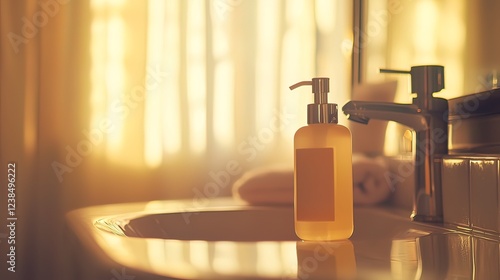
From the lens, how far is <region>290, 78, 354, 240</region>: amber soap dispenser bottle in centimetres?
63

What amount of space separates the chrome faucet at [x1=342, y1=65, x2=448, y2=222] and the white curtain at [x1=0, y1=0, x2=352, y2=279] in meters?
1.03

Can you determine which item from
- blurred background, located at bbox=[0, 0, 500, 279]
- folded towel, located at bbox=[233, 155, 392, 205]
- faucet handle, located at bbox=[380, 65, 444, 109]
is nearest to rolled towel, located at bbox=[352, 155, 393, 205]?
folded towel, located at bbox=[233, 155, 392, 205]

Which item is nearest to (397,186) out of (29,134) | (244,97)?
(244,97)

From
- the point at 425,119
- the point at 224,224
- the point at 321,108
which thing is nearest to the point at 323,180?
the point at 321,108

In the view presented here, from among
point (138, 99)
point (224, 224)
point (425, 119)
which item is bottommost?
point (224, 224)

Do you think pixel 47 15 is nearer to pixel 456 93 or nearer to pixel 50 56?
pixel 50 56

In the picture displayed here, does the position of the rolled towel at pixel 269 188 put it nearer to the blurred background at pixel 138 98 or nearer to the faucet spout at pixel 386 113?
the faucet spout at pixel 386 113

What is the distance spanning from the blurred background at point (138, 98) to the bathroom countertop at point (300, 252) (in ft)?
3.18

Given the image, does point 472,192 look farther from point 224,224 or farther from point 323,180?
point 224,224

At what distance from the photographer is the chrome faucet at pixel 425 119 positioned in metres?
0.74

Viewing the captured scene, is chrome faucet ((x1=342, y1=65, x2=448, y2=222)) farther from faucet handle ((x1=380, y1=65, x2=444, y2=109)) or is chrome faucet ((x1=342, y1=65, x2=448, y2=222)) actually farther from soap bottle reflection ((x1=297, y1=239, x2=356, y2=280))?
soap bottle reflection ((x1=297, y1=239, x2=356, y2=280))

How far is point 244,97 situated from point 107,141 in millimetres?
454

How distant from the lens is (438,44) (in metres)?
0.93

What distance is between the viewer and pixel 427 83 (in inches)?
29.2
